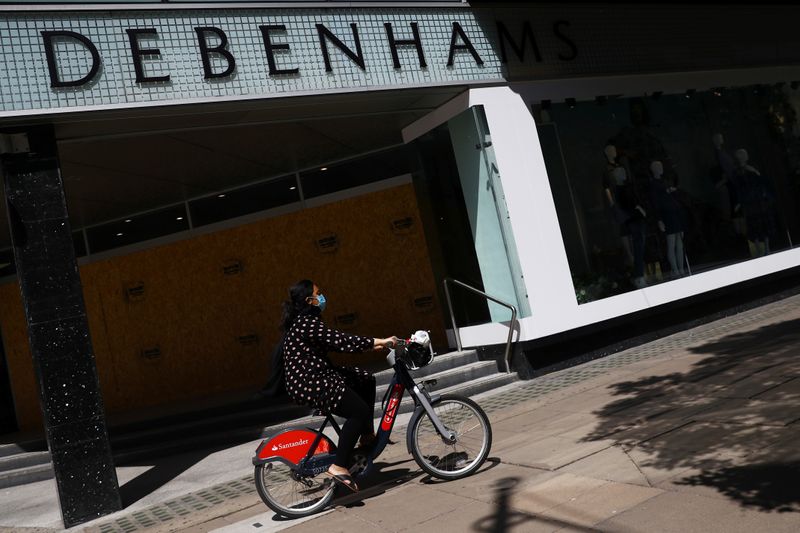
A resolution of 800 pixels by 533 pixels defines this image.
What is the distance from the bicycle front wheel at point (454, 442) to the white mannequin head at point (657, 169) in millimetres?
6957

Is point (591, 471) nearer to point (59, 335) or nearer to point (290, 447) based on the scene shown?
point (290, 447)

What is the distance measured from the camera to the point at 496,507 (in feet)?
16.1

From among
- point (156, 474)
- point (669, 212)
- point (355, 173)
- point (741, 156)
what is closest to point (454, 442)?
point (156, 474)

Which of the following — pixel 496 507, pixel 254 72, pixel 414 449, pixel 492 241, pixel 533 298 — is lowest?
pixel 496 507

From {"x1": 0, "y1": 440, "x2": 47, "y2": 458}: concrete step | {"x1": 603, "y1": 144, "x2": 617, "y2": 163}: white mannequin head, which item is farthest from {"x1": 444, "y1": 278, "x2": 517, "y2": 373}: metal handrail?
{"x1": 0, "y1": 440, "x2": 47, "y2": 458}: concrete step

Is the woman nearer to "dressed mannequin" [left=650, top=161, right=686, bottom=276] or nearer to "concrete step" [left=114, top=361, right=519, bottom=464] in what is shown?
"concrete step" [left=114, top=361, right=519, bottom=464]

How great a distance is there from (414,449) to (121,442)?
5742mm

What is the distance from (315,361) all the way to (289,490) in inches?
38.0

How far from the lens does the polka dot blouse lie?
18.2ft

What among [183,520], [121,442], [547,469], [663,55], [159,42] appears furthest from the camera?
[663,55]

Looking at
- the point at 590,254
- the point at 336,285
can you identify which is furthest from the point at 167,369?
the point at 590,254

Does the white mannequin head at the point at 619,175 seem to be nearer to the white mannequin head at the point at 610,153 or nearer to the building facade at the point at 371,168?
the building facade at the point at 371,168

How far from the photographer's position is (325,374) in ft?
18.4

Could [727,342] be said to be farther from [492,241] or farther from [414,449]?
[414,449]
